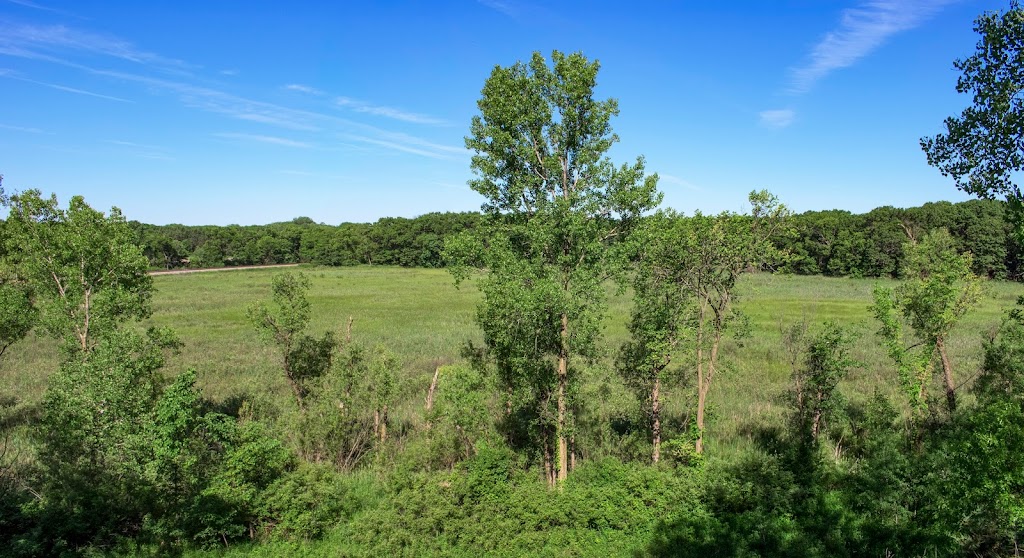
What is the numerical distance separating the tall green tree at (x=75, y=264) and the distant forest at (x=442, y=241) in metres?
64.7

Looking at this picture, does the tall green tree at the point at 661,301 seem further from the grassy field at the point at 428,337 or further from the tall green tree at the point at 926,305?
the tall green tree at the point at 926,305

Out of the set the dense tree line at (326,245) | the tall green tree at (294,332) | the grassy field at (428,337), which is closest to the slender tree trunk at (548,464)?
the grassy field at (428,337)

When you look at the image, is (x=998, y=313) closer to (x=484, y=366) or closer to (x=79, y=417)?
A: (x=484, y=366)

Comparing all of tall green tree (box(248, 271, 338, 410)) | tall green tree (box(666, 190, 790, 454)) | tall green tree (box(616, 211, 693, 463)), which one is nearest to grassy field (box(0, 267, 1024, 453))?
tall green tree (box(666, 190, 790, 454))

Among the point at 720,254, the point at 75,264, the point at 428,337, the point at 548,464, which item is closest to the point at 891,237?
the point at 428,337

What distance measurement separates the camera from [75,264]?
62.2 ft

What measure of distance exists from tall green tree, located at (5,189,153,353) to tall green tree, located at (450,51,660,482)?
13862 millimetres

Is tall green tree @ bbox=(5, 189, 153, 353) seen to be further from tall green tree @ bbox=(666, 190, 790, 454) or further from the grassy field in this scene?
tall green tree @ bbox=(666, 190, 790, 454)

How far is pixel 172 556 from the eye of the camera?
13.8 m

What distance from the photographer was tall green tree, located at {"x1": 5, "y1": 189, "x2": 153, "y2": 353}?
59.5ft

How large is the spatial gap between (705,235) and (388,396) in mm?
13519

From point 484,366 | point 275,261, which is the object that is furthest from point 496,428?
point 275,261

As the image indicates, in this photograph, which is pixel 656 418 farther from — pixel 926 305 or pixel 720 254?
pixel 926 305

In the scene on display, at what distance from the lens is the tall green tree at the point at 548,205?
48.4 feet
